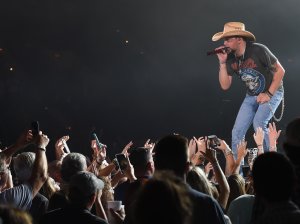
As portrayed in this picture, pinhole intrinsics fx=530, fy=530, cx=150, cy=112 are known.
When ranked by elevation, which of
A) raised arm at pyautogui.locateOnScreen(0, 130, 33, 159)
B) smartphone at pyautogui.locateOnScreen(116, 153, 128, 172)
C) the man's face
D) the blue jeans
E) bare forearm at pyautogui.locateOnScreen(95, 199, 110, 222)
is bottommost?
the blue jeans

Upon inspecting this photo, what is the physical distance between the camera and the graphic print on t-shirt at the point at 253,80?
25.9 feet

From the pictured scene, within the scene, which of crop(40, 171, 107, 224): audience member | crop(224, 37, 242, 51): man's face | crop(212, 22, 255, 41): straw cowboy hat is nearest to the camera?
crop(40, 171, 107, 224): audience member

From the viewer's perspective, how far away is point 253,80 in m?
8.01

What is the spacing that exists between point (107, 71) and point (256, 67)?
11.3 feet

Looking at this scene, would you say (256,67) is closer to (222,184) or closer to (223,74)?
(223,74)

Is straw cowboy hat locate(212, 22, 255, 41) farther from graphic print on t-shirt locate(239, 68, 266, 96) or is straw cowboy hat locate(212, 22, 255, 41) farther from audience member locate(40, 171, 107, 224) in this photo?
audience member locate(40, 171, 107, 224)

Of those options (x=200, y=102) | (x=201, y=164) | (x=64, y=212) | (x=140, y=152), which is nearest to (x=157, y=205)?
(x=64, y=212)

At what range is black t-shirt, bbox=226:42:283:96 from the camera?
25.9 ft

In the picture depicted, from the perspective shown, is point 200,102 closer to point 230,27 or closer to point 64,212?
point 230,27

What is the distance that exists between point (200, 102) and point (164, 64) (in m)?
1.00

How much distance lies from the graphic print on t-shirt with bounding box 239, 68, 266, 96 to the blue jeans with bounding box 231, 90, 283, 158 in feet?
0.41

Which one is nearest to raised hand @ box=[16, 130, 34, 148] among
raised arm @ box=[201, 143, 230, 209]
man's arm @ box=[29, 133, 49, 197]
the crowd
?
the crowd

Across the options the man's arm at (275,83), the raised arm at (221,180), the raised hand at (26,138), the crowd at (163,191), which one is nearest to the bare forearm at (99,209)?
the crowd at (163,191)

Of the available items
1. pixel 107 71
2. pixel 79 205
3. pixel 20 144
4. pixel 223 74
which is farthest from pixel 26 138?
pixel 107 71
